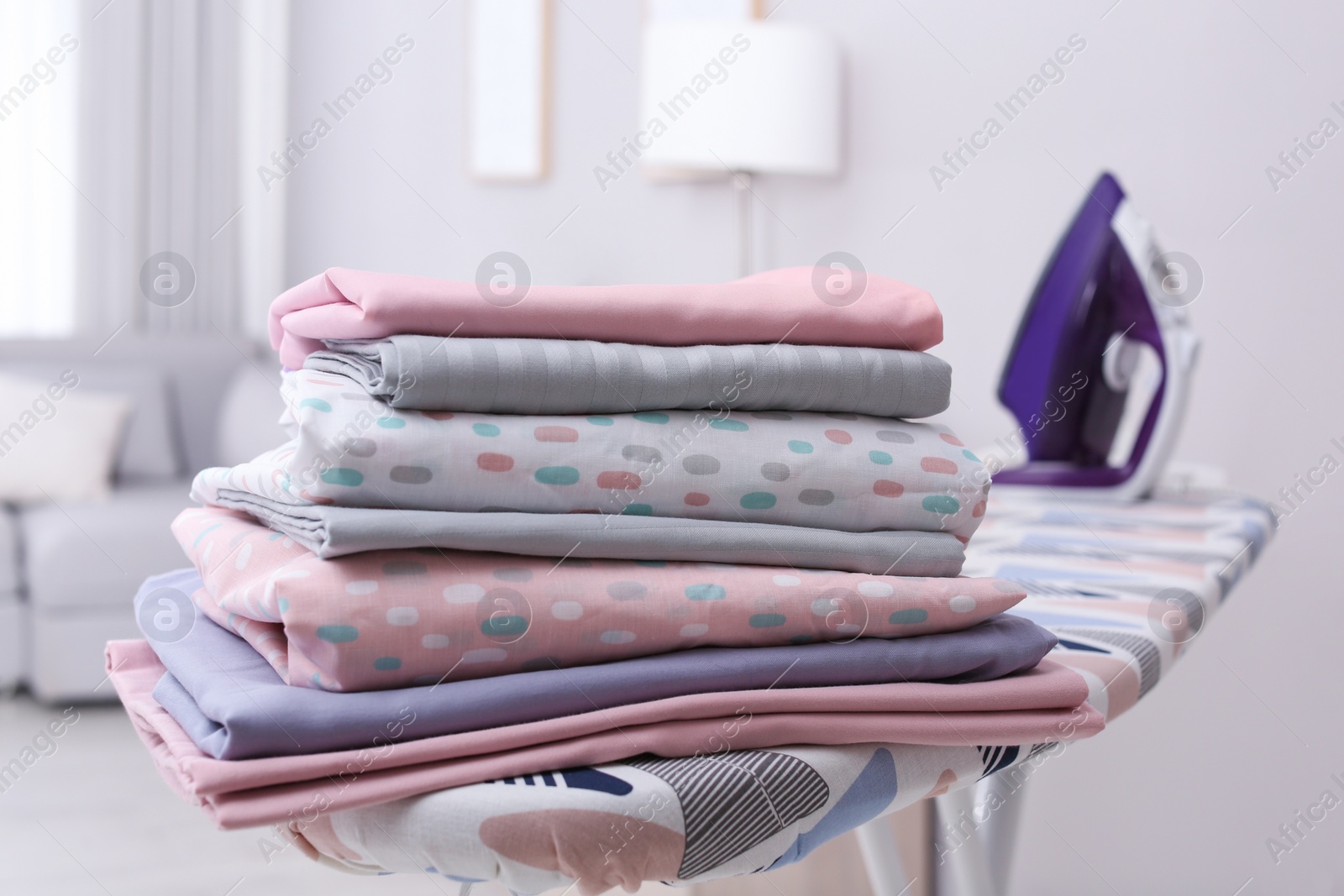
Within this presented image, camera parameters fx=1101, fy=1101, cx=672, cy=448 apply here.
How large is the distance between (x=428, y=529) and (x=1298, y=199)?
5.79 feet

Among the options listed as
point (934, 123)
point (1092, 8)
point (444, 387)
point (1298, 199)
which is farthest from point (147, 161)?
point (444, 387)

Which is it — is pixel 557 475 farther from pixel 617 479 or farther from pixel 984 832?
pixel 984 832

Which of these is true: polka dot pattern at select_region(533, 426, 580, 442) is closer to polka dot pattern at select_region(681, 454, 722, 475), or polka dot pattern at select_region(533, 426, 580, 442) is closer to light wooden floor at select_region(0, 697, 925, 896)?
polka dot pattern at select_region(681, 454, 722, 475)

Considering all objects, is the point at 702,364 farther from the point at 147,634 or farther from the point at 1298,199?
the point at 1298,199

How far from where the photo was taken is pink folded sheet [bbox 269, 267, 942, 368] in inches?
19.4

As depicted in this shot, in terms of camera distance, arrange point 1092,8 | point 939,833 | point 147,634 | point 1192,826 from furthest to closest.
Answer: point 1092,8
point 1192,826
point 939,833
point 147,634

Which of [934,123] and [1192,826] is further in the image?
[934,123]

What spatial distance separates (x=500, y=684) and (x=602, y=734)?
48 mm

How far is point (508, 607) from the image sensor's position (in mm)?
469

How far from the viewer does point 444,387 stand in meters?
0.48

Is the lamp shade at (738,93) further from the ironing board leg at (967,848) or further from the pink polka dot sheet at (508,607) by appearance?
the pink polka dot sheet at (508,607)

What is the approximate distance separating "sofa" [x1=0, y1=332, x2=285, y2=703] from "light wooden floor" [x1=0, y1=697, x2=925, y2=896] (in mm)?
281

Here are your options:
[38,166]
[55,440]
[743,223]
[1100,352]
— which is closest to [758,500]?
[1100,352]

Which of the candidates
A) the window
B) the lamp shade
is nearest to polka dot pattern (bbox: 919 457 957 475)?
the lamp shade
